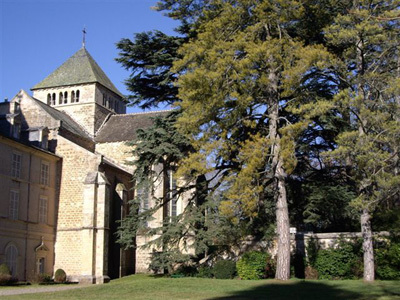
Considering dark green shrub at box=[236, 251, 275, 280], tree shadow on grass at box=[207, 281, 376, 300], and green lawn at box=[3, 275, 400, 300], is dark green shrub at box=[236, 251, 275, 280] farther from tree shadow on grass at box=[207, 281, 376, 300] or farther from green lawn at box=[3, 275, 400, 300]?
tree shadow on grass at box=[207, 281, 376, 300]

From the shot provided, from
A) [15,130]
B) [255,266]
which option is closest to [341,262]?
[255,266]

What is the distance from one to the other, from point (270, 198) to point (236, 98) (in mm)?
7152

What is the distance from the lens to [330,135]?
72.2ft

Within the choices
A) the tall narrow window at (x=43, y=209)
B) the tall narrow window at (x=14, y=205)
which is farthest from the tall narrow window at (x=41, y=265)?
the tall narrow window at (x=14, y=205)

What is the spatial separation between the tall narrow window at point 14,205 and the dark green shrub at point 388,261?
57.4ft

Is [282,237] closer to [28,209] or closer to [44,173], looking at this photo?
[28,209]

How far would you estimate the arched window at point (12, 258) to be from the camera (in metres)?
23.2

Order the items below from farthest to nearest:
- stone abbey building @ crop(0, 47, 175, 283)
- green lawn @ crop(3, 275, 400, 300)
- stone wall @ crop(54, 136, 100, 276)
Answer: stone wall @ crop(54, 136, 100, 276), stone abbey building @ crop(0, 47, 175, 283), green lawn @ crop(3, 275, 400, 300)

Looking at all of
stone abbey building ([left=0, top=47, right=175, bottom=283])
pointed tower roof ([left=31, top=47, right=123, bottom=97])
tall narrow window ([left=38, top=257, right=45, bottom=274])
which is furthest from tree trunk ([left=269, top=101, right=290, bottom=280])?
pointed tower roof ([left=31, top=47, right=123, bottom=97])

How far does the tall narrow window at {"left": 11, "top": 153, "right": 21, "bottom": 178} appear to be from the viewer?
24.2 metres

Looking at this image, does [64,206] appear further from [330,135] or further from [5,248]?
[330,135]

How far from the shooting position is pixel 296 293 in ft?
45.6

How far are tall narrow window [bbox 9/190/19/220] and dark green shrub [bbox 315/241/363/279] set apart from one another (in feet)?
49.7

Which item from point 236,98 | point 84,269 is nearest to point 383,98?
point 236,98
